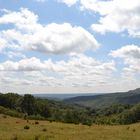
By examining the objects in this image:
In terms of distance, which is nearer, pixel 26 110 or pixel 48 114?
pixel 26 110

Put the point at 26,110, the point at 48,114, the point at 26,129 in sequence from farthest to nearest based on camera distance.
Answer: the point at 48,114 → the point at 26,110 → the point at 26,129

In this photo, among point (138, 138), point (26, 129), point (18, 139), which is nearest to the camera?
point (18, 139)

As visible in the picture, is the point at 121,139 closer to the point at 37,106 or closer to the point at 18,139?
the point at 18,139

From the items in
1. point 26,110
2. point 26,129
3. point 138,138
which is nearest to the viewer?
point 138,138

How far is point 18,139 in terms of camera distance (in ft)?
83.3

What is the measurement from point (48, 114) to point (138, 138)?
148945 millimetres

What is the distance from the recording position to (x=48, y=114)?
6885 inches

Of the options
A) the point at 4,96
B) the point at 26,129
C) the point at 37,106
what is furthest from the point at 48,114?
the point at 26,129

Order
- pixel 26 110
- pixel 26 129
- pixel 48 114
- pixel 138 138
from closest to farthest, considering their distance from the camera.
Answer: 1. pixel 138 138
2. pixel 26 129
3. pixel 26 110
4. pixel 48 114

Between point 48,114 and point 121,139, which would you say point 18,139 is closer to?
point 121,139

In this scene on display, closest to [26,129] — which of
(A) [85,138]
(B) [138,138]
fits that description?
(A) [85,138]

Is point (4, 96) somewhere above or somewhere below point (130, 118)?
above

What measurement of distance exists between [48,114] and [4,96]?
79.1ft

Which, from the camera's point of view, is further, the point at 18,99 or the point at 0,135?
the point at 18,99
